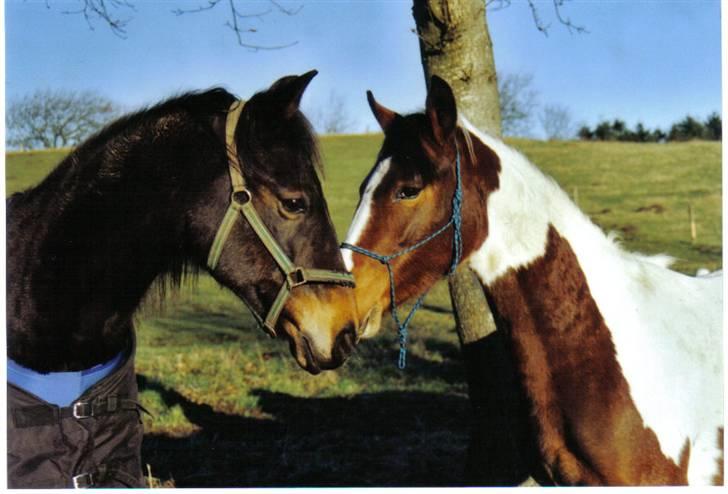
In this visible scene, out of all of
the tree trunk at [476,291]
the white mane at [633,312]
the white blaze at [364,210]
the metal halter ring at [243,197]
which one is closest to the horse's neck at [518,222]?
the white mane at [633,312]

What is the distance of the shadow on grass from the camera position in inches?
201

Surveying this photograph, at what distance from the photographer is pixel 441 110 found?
9.64ft

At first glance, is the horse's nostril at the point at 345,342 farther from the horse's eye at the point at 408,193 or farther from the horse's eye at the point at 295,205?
the horse's eye at the point at 408,193

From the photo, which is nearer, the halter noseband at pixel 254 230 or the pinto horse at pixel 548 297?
the halter noseband at pixel 254 230

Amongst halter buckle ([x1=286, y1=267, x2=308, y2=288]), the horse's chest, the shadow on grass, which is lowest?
the shadow on grass

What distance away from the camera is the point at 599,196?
16984 millimetres

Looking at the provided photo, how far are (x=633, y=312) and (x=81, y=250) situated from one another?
2.26 meters

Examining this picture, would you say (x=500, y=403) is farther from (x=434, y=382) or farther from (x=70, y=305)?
(x=434, y=382)

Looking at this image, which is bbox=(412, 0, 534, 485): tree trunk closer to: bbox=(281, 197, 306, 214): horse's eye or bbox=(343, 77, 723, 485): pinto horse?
bbox=(343, 77, 723, 485): pinto horse

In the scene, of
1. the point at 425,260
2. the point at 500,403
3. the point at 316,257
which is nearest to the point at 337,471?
the point at 500,403

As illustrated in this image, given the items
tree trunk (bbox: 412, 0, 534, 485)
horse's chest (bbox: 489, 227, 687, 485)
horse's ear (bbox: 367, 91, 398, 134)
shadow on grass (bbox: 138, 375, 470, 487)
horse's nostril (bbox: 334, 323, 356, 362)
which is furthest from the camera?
shadow on grass (bbox: 138, 375, 470, 487)

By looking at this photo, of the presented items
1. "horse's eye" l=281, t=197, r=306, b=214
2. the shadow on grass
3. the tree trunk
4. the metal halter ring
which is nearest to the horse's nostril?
"horse's eye" l=281, t=197, r=306, b=214

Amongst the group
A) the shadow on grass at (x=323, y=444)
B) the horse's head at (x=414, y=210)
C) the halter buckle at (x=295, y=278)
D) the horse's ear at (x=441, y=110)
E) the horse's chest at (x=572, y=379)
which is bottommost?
the shadow on grass at (x=323, y=444)

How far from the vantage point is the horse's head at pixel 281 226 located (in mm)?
2529
